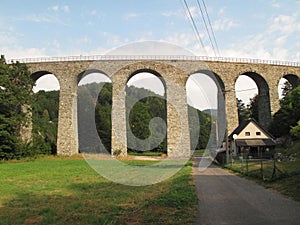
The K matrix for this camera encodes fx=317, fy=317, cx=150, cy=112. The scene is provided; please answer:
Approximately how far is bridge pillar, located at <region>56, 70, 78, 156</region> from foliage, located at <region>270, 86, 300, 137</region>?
818 inches

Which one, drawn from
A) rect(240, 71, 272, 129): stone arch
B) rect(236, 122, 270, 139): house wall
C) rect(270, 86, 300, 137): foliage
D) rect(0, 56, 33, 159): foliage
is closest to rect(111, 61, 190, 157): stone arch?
rect(236, 122, 270, 139): house wall

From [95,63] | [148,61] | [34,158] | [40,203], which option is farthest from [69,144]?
[40,203]

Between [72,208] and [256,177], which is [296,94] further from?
[72,208]

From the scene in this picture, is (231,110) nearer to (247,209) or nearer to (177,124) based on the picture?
(177,124)

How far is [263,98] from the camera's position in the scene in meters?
36.3

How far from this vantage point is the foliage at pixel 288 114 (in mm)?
28438

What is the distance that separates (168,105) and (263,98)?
37.4ft

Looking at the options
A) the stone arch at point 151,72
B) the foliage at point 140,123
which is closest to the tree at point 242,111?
the foliage at point 140,123

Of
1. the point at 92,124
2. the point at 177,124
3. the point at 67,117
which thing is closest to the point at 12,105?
the point at 67,117

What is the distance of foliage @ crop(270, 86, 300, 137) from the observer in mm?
28438

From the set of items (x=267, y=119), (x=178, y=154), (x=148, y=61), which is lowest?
(x=178, y=154)

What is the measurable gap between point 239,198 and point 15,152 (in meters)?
25.7

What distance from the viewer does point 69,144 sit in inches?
1287

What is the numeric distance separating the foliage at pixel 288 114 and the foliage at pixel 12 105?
80.2 feet
